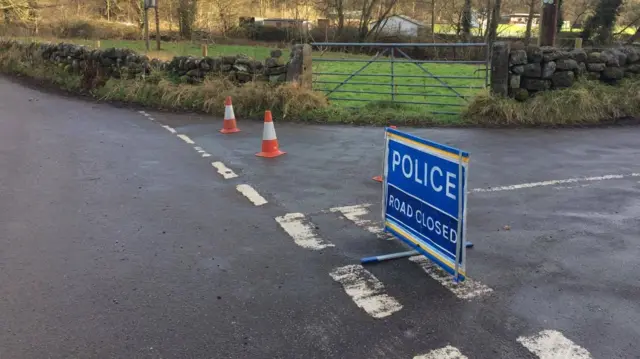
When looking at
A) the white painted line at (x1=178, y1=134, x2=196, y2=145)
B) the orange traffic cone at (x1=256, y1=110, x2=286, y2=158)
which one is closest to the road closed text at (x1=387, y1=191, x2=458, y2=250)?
the orange traffic cone at (x1=256, y1=110, x2=286, y2=158)

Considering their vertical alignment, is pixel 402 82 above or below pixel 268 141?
above

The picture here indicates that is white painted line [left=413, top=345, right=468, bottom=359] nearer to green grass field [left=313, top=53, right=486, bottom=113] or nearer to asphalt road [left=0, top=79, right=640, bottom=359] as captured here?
asphalt road [left=0, top=79, right=640, bottom=359]

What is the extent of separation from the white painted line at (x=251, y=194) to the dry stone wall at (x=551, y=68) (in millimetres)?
8117

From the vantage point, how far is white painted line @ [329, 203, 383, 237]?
18.6 feet

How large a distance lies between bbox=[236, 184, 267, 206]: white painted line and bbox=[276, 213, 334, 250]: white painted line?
62cm

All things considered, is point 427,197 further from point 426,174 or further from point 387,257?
point 387,257

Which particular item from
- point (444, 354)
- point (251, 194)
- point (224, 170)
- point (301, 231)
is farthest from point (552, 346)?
point (224, 170)

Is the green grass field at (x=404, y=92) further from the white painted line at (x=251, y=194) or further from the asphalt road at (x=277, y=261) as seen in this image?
the white painted line at (x=251, y=194)

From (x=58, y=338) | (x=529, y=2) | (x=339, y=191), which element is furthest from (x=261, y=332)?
(x=529, y=2)

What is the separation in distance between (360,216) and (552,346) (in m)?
2.86

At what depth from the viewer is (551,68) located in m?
12.8

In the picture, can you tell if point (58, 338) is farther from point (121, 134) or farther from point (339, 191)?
point (121, 134)

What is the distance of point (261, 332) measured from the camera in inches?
146

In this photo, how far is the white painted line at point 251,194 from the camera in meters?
6.62
